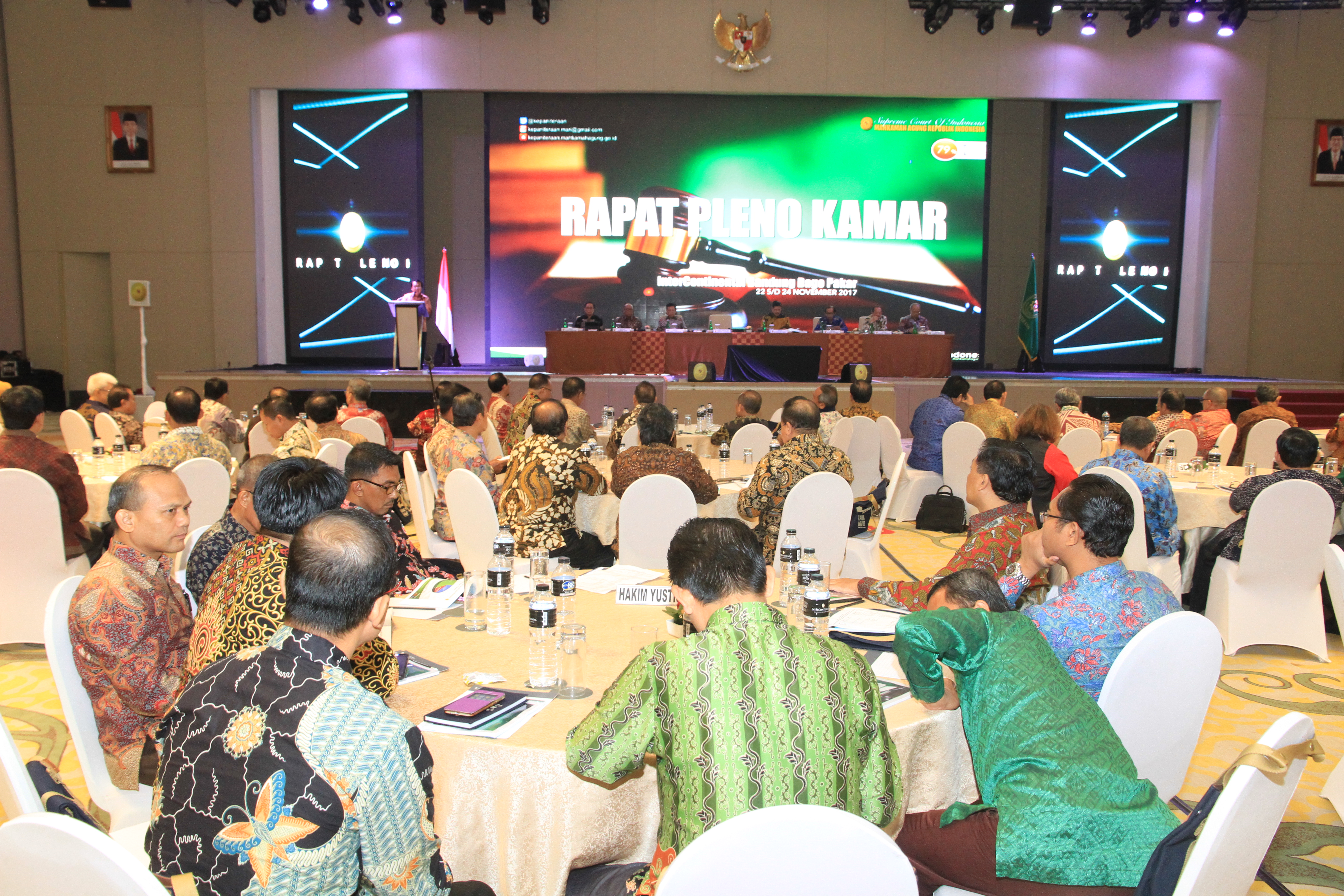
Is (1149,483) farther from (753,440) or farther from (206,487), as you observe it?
(206,487)

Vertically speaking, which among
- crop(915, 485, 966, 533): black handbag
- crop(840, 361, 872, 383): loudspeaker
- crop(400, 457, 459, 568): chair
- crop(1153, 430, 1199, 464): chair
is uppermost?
crop(840, 361, 872, 383): loudspeaker

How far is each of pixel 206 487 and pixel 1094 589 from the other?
14.0ft

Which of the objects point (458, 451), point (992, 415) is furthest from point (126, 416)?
point (992, 415)

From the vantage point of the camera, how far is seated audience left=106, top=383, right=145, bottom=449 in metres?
7.11

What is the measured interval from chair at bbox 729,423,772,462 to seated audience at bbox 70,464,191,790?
4752 mm

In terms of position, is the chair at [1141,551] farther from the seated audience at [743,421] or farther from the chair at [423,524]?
the chair at [423,524]

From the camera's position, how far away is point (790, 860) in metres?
1.30

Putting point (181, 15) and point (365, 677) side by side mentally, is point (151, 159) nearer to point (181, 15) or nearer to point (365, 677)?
point (181, 15)

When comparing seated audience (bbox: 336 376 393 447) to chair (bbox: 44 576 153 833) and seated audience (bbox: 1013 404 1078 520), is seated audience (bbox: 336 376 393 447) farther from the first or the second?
chair (bbox: 44 576 153 833)

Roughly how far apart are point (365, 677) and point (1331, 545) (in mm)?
3210

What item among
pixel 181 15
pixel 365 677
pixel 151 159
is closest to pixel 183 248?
pixel 151 159

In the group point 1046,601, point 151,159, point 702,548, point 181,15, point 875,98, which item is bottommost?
point 1046,601

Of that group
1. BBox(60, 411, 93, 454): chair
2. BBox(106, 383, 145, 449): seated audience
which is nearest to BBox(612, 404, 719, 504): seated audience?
BBox(106, 383, 145, 449): seated audience

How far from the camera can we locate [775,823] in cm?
128
